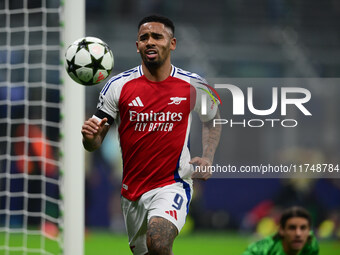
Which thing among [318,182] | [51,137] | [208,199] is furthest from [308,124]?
[51,137]

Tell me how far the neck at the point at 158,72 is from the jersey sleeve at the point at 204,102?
213 mm

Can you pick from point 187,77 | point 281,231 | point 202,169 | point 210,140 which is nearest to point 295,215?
point 281,231

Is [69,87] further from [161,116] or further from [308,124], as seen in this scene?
[308,124]

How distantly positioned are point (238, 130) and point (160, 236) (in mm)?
8639

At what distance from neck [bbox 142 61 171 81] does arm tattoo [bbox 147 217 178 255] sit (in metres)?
1.09

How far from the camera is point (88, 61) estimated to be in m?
4.69

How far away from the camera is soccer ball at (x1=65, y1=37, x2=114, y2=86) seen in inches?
185

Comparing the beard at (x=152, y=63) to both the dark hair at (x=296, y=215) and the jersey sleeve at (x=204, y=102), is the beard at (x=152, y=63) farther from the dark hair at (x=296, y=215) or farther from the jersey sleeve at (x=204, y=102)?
the dark hair at (x=296, y=215)

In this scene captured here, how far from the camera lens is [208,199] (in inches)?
487

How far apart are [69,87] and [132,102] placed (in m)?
1.08

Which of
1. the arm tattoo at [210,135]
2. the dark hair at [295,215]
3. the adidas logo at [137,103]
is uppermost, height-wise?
the adidas logo at [137,103]

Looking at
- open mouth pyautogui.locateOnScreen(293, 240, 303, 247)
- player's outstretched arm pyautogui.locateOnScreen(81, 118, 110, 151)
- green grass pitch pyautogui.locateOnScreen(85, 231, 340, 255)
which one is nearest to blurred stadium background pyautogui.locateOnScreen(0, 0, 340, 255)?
green grass pitch pyautogui.locateOnScreen(85, 231, 340, 255)

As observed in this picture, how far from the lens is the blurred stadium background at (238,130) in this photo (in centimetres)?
1209

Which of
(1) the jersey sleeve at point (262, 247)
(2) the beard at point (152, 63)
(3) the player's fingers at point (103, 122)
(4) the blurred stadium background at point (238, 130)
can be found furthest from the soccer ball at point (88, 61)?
(4) the blurred stadium background at point (238, 130)
